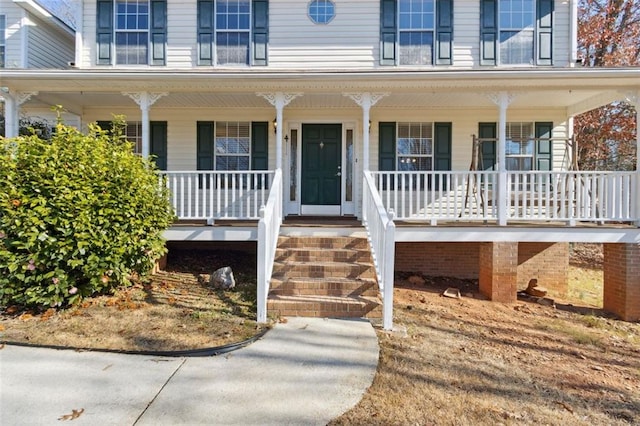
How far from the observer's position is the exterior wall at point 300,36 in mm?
8906

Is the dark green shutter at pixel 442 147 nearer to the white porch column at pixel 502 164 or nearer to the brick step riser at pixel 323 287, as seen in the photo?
the white porch column at pixel 502 164

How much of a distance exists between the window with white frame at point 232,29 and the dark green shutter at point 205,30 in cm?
13

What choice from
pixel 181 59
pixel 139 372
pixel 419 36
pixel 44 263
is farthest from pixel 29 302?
pixel 419 36

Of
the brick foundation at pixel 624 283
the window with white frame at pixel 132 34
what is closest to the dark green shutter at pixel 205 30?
the window with white frame at pixel 132 34

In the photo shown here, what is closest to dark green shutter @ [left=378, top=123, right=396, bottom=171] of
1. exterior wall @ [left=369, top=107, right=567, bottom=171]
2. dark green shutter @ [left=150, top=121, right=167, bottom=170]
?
exterior wall @ [left=369, top=107, right=567, bottom=171]

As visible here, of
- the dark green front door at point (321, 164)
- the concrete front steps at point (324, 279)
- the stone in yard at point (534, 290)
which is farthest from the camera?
the dark green front door at point (321, 164)

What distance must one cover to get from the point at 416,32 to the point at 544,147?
3.74 m

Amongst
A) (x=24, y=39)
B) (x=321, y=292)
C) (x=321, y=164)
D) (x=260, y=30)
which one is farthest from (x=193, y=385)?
(x=24, y=39)

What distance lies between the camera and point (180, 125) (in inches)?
353

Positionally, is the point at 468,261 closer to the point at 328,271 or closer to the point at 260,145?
the point at 328,271

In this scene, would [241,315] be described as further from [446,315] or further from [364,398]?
[446,315]

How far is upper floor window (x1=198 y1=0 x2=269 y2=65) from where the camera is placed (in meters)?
8.91

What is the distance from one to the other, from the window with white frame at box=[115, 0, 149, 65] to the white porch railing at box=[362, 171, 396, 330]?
6.40 m

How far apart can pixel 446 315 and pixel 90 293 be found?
15.9 ft
